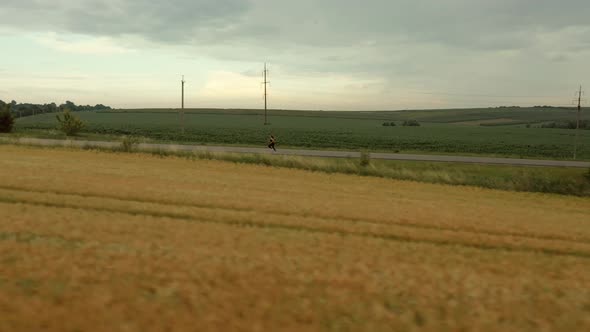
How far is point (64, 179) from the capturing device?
49.9 feet

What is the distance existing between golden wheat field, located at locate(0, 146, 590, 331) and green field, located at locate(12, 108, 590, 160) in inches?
1747

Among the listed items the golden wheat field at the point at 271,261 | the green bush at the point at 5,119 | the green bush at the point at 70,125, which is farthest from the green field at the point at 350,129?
the golden wheat field at the point at 271,261

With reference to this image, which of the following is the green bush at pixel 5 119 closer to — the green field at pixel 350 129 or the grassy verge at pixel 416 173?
the green field at pixel 350 129

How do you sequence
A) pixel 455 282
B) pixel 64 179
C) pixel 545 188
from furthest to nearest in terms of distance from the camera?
pixel 545 188, pixel 64 179, pixel 455 282

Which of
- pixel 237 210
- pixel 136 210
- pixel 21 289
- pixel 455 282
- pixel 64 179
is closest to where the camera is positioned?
pixel 21 289

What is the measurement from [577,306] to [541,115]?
182890 mm

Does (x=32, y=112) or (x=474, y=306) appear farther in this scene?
(x=32, y=112)

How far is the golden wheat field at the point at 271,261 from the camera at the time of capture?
5.70 metres

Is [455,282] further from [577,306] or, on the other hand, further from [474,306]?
[577,306]

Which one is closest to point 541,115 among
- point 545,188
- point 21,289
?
point 545,188

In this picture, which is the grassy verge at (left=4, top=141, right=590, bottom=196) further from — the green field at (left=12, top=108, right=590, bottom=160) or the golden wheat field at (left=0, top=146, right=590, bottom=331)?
the green field at (left=12, top=108, right=590, bottom=160)

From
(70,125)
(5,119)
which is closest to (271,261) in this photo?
(70,125)

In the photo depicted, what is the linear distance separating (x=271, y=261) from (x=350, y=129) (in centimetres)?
9228

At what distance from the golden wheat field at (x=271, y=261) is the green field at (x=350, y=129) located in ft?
146
